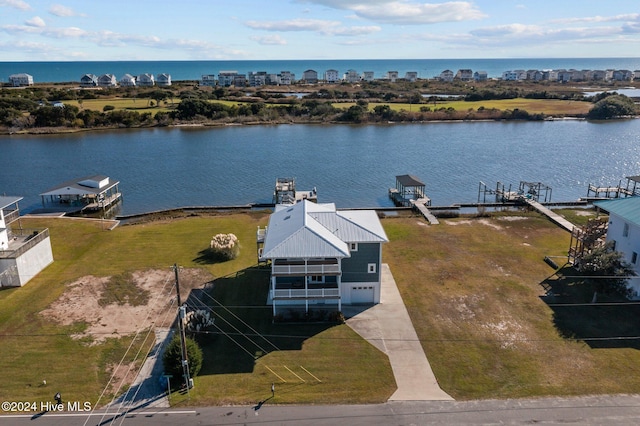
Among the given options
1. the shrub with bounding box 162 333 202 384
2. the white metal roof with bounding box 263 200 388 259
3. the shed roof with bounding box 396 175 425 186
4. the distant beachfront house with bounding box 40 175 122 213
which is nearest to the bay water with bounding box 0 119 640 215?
the distant beachfront house with bounding box 40 175 122 213

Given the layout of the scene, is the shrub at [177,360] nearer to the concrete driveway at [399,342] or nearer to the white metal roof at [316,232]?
the white metal roof at [316,232]

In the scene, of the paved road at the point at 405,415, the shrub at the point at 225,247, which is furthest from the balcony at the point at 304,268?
the shrub at the point at 225,247

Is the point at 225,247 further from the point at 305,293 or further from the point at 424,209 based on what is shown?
the point at 424,209

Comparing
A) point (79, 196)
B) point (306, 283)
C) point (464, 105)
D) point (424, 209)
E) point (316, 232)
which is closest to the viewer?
point (306, 283)

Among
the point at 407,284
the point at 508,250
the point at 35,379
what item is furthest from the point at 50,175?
the point at 508,250

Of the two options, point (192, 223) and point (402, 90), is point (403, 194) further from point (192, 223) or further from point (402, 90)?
point (402, 90)

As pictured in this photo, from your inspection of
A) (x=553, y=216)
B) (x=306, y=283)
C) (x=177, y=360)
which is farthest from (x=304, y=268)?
(x=553, y=216)

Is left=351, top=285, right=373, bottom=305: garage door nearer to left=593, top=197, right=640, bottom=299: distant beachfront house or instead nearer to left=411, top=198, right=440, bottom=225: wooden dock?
left=593, top=197, right=640, bottom=299: distant beachfront house
